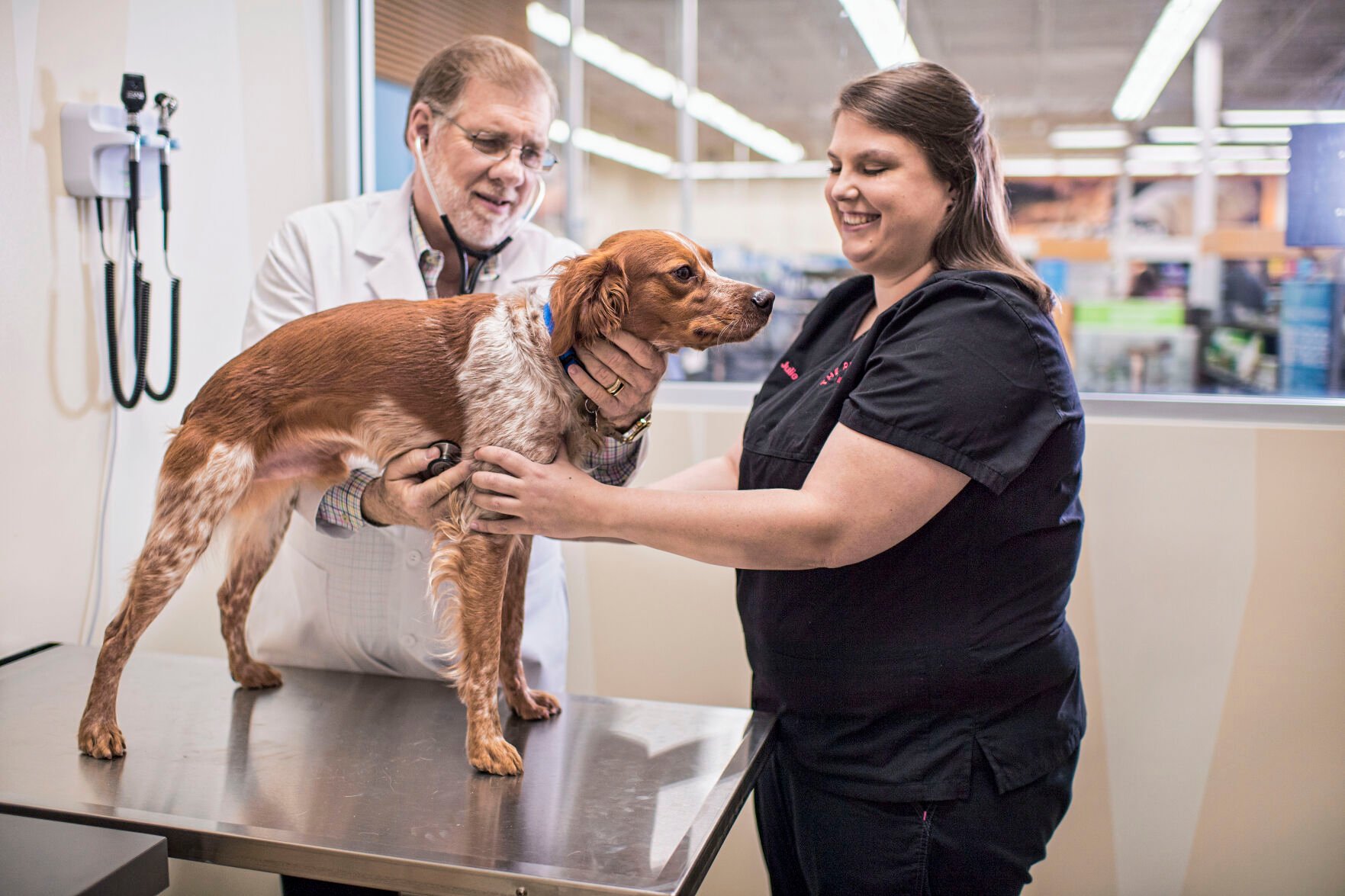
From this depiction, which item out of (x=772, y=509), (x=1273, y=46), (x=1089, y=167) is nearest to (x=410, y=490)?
(x=772, y=509)

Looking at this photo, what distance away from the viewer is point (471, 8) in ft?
10.9

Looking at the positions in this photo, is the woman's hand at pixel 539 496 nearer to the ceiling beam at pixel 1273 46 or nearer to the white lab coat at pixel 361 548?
the white lab coat at pixel 361 548

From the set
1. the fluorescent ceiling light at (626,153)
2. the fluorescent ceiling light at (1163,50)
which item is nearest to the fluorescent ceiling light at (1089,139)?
the fluorescent ceiling light at (1163,50)

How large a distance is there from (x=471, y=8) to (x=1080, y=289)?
17.1ft

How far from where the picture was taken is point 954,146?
1.52m

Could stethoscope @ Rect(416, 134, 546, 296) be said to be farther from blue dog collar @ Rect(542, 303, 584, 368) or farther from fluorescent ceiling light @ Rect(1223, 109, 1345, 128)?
fluorescent ceiling light @ Rect(1223, 109, 1345, 128)

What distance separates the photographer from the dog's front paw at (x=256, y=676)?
1915 millimetres

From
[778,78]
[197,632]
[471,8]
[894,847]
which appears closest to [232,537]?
[197,632]

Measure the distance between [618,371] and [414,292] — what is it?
622 mm

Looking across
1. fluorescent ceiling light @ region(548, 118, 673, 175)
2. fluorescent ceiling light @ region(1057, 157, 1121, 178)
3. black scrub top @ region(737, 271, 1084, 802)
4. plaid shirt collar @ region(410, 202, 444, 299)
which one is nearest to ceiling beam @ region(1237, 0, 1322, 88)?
black scrub top @ region(737, 271, 1084, 802)

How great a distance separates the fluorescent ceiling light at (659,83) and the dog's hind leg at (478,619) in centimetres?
245

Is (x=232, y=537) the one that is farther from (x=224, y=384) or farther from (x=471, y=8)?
(x=471, y=8)

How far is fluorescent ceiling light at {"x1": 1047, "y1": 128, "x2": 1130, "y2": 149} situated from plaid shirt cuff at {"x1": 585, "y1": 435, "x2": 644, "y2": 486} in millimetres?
5419

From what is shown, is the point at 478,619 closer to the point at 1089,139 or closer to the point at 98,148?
the point at 98,148
